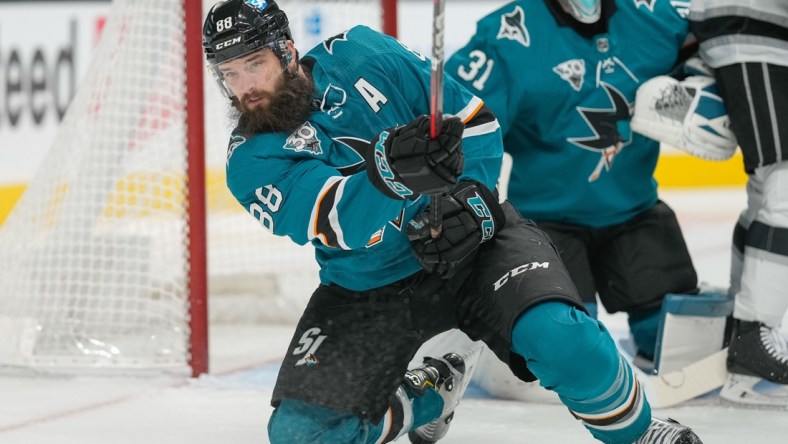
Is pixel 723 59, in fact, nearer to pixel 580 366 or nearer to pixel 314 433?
pixel 580 366

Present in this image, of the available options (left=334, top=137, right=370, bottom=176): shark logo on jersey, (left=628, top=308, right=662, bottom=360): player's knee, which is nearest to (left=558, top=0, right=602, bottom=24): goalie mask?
(left=628, top=308, right=662, bottom=360): player's knee

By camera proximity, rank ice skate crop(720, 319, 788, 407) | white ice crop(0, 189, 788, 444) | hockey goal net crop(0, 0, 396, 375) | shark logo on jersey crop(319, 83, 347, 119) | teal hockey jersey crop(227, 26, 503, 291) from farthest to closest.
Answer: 1. hockey goal net crop(0, 0, 396, 375)
2. ice skate crop(720, 319, 788, 407)
3. white ice crop(0, 189, 788, 444)
4. shark logo on jersey crop(319, 83, 347, 119)
5. teal hockey jersey crop(227, 26, 503, 291)

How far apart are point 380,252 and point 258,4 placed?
0.51m

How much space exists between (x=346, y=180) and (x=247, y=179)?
0.22 m

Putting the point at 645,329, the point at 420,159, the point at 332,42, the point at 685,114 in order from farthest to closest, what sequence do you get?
the point at 645,329
the point at 685,114
the point at 332,42
the point at 420,159

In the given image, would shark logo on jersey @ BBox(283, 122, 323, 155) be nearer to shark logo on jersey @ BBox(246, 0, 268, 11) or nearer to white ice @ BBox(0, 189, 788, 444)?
shark logo on jersey @ BBox(246, 0, 268, 11)

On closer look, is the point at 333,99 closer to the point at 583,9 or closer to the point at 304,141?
the point at 304,141

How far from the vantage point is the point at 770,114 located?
257 cm

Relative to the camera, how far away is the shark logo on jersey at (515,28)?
2742mm

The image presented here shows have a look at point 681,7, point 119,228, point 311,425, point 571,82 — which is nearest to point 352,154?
point 311,425

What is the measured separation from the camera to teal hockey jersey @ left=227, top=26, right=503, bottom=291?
77.2 inches

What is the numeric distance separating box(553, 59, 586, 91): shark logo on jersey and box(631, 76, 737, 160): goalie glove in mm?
141

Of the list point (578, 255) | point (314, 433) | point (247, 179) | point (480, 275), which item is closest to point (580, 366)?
point (480, 275)

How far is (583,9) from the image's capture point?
2727mm
